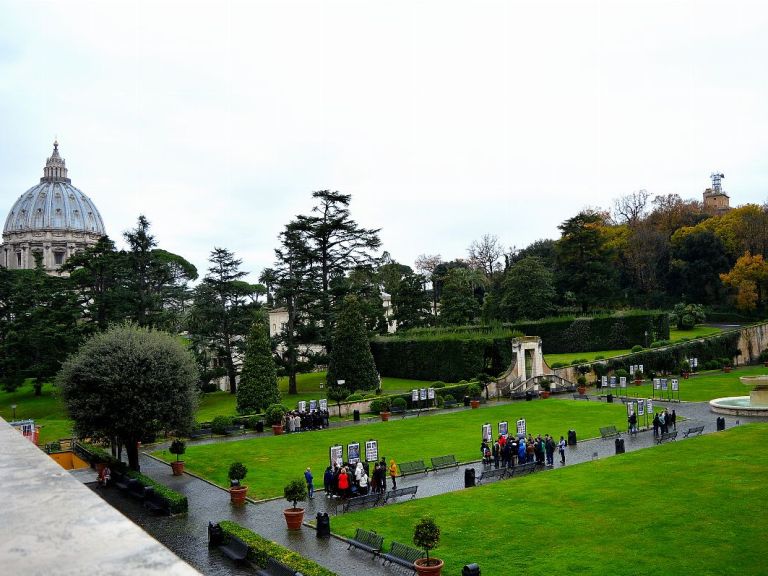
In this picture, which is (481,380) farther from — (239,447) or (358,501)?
(358,501)

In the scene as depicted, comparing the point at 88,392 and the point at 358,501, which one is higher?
the point at 88,392

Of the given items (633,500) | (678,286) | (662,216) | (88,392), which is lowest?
(633,500)

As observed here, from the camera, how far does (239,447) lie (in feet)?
109

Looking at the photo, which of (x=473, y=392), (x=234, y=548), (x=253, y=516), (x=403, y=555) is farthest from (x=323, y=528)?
(x=473, y=392)

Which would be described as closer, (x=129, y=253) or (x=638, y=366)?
(x=638, y=366)

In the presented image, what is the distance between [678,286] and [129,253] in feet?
225

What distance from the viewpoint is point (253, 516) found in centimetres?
2144

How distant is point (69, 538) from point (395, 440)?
31.8m

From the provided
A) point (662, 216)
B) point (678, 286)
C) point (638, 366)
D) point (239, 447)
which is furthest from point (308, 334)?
point (662, 216)

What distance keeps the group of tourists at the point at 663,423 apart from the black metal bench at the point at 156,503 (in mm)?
21782

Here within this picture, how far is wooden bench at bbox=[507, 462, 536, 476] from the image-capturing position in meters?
25.7

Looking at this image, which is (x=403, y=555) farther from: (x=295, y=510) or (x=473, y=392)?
(x=473, y=392)

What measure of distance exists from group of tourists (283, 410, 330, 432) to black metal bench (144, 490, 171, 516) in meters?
15.0

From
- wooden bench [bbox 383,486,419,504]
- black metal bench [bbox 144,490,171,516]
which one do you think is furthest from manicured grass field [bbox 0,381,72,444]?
wooden bench [bbox 383,486,419,504]
